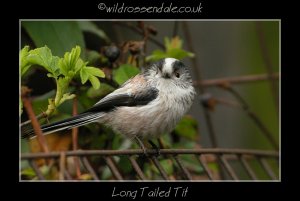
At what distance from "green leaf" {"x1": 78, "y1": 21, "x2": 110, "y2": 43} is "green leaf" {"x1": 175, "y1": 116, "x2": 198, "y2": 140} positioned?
491 mm

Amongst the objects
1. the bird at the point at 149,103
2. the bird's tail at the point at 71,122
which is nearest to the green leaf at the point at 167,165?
the bird at the point at 149,103

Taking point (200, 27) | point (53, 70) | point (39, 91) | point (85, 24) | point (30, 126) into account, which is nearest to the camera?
point (53, 70)

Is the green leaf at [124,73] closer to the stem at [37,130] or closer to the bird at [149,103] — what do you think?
the bird at [149,103]

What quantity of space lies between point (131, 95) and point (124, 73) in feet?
0.37

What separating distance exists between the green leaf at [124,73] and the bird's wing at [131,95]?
0.7 inches

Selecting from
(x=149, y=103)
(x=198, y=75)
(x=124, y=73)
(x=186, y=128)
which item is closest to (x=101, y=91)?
(x=124, y=73)

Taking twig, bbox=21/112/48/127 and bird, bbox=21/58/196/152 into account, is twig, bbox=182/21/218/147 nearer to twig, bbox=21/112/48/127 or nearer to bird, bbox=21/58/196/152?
bird, bbox=21/58/196/152

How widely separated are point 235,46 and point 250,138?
65 centimetres

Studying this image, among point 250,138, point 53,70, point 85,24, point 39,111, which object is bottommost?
point 250,138

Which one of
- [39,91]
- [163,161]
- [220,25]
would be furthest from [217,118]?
[39,91]

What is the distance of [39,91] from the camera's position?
2412 millimetres

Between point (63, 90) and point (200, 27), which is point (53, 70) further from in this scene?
point (200, 27)

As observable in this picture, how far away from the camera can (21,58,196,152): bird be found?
2.52m

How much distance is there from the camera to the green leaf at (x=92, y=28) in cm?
256
